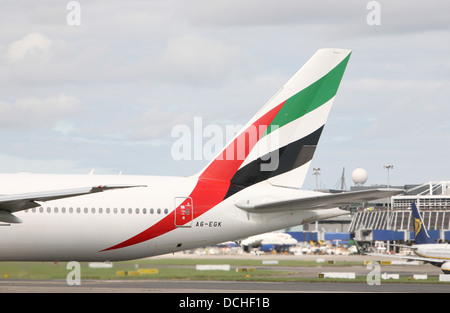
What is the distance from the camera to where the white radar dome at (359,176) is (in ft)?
485

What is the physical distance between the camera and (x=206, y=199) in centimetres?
2878

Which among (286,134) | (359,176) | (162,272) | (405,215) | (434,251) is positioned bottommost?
(162,272)

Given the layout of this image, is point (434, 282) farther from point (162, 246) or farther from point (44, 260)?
point (44, 260)

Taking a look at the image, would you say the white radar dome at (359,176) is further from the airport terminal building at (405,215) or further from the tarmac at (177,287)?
the tarmac at (177,287)

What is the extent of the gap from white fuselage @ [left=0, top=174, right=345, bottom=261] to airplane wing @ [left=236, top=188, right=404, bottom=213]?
465mm

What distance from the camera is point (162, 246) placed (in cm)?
2866

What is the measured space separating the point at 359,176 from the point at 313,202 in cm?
12370

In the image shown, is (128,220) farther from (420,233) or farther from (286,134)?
(420,233)

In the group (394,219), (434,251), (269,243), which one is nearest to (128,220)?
(434,251)

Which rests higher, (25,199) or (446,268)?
(25,199)

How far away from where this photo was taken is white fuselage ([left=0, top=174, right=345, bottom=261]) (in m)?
27.4

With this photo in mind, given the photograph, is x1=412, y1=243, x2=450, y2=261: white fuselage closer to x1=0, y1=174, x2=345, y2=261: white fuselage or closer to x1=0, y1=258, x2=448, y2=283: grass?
x1=0, y1=258, x2=448, y2=283: grass
